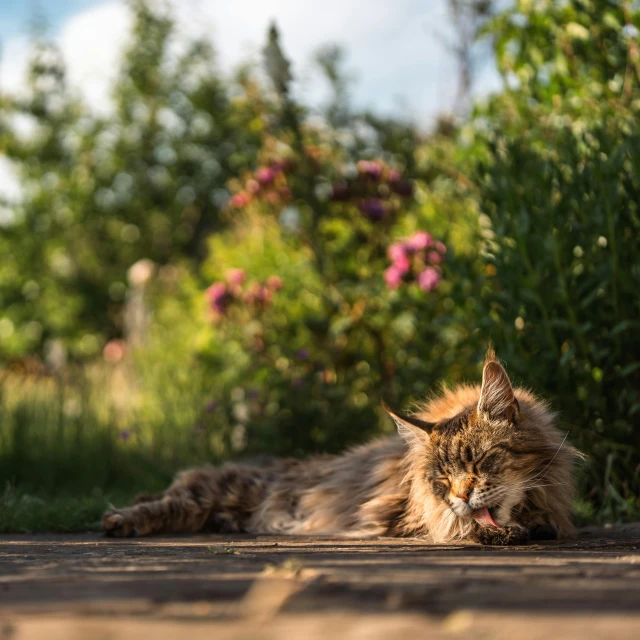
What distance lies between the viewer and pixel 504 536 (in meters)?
3.47

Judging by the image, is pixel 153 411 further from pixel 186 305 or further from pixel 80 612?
pixel 80 612

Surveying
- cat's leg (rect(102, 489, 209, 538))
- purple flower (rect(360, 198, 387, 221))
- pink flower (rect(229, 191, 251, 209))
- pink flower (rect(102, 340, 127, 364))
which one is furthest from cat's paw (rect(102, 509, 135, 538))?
pink flower (rect(102, 340, 127, 364))

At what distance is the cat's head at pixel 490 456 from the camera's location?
348cm

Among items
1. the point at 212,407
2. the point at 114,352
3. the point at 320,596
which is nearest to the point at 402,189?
the point at 212,407

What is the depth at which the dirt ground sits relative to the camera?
1.65 m

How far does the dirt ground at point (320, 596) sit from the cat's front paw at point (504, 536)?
0.60 metres

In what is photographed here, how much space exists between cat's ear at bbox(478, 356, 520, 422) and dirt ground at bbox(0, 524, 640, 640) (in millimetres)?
837

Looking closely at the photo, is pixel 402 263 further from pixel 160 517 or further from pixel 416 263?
pixel 160 517

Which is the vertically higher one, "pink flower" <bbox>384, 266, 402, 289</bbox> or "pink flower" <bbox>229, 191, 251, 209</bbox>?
"pink flower" <bbox>229, 191, 251, 209</bbox>

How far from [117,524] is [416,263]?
3207 millimetres

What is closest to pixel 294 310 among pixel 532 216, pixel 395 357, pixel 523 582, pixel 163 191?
pixel 395 357

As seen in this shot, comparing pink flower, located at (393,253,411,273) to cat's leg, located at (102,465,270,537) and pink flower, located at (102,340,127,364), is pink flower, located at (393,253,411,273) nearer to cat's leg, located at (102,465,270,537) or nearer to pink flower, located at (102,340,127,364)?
cat's leg, located at (102,465,270,537)

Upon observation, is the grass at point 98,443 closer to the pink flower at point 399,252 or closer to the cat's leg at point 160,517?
the cat's leg at point 160,517

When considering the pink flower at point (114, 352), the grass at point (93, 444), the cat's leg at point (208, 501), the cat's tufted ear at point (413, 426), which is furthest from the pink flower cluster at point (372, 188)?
the pink flower at point (114, 352)
